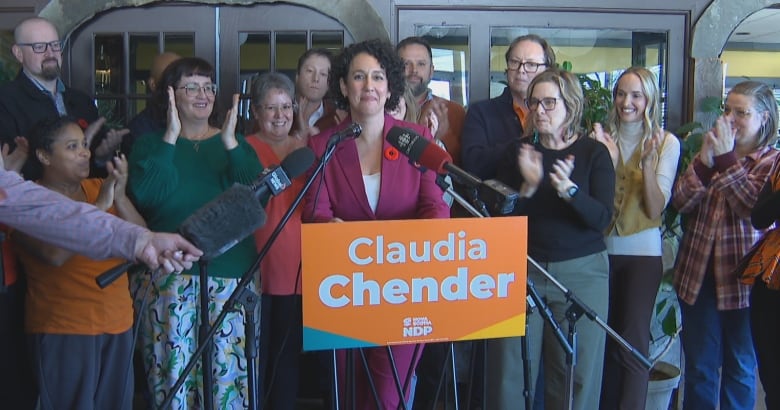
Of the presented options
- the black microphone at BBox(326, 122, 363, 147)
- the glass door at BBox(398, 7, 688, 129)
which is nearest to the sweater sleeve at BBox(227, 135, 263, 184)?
the black microphone at BBox(326, 122, 363, 147)

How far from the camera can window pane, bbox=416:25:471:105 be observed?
13.7 feet

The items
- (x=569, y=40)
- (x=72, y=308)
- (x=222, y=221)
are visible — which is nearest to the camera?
(x=222, y=221)

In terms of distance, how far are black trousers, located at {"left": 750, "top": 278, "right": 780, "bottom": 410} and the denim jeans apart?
26cm

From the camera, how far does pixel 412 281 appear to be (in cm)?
187

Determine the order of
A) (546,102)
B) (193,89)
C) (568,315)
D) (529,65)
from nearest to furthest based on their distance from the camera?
(568,315), (546,102), (193,89), (529,65)

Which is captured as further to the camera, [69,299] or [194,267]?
[194,267]

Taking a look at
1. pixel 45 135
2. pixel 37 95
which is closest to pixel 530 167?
pixel 45 135

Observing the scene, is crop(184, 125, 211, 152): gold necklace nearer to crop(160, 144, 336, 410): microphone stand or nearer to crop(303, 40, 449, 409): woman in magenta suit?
crop(303, 40, 449, 409): woman in magenta suit

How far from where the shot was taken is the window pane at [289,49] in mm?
4199

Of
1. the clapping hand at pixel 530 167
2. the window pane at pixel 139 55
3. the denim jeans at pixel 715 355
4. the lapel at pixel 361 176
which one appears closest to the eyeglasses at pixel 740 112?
the denim jeans at pixel 715 355

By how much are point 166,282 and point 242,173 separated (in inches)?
19.7

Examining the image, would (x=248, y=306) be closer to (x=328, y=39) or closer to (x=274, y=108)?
(x=274, y=108)

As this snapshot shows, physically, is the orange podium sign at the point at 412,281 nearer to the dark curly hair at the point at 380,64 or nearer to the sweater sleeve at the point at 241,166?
the dark curly hair at the point at 380,64

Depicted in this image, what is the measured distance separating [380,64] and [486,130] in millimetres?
806
